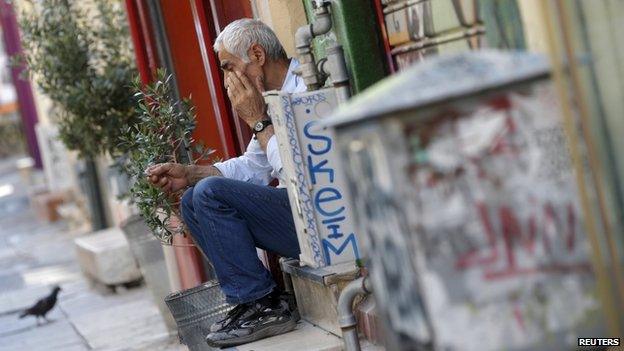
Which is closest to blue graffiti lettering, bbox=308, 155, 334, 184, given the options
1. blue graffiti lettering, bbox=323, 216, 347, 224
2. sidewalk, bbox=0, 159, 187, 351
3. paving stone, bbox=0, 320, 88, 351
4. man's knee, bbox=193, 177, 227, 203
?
blue graffiti lettering, bbox=323, 216, 347, 224

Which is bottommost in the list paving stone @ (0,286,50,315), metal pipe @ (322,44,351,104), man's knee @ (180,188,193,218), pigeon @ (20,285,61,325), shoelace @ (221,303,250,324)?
paving stone @ (0,286,50,315)

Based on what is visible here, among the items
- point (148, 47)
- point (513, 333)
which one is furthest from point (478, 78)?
point (148, 47)

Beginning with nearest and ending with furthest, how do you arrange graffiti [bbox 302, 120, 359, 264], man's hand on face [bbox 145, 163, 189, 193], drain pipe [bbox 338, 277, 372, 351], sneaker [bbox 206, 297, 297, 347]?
1. drain pipe [bbox 338, 277, 372, 351]
2. graffiti [bbox 302, 120, 359, 264]
3. sneaker [bbox 206, 297, 297, 347]
4. man's hand on face [bbox 145, 163, 189, 193]

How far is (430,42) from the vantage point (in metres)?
4.89

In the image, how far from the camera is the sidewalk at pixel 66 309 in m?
8.61

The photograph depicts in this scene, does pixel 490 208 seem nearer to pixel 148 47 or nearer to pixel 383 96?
pixel 383 96

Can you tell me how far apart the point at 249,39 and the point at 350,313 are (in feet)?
5.27

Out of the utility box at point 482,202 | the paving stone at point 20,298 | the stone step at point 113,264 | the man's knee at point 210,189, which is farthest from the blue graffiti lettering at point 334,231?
the paving stone at point 20,298

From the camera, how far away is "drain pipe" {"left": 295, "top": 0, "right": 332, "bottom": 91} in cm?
550

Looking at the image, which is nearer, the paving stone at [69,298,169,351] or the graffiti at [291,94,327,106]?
the graffiti at [291,94,327,106]

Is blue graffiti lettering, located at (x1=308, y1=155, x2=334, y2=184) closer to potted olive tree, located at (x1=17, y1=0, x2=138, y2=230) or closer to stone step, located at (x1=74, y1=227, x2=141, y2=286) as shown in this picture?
potted olive tree, located at (x1=17, y1=0, x2=138, y2=230)

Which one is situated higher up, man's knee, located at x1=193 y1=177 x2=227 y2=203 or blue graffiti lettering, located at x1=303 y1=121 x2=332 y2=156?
blue graffiti lettering, located at x1=303 y1=121 x2=332 y2=156

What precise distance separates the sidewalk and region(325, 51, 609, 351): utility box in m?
4.77

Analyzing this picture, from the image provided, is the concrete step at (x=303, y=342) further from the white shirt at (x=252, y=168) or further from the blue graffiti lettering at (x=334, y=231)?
the white shirt at (x=252, y=168)
